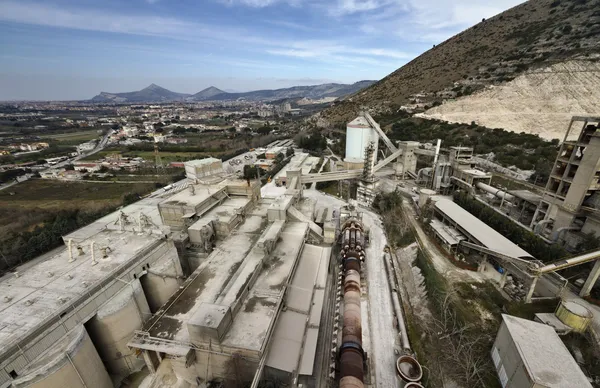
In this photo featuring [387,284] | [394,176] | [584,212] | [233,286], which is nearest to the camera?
[233,286]

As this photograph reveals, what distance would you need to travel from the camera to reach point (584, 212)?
25688mm

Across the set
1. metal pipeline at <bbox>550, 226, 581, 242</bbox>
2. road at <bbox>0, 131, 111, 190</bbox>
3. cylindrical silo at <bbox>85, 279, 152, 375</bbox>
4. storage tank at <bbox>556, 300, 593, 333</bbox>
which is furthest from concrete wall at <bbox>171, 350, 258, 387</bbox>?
road at <bbox>0, 131, 111, 190</bbox>

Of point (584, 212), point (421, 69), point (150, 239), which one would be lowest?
point (150, 239)

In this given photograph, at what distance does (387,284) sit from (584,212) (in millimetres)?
20729

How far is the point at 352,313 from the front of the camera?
2338cm

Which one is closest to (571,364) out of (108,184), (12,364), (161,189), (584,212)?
(584,212)

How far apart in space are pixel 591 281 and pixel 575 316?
18.4ft

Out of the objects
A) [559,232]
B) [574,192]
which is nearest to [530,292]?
[559,232]

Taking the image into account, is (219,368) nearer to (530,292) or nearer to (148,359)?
(148,359)

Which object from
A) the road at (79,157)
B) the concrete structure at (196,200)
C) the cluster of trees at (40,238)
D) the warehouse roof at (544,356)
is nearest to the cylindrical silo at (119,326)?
the concrete structure at (196,200)

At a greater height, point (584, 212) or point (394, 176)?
point (584, 212)

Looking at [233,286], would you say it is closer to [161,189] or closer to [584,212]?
[584,212]

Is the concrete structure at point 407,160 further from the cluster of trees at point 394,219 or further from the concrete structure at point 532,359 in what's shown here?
the concrete structure at point 532,359

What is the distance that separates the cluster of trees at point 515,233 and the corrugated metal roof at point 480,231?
4.47ft
